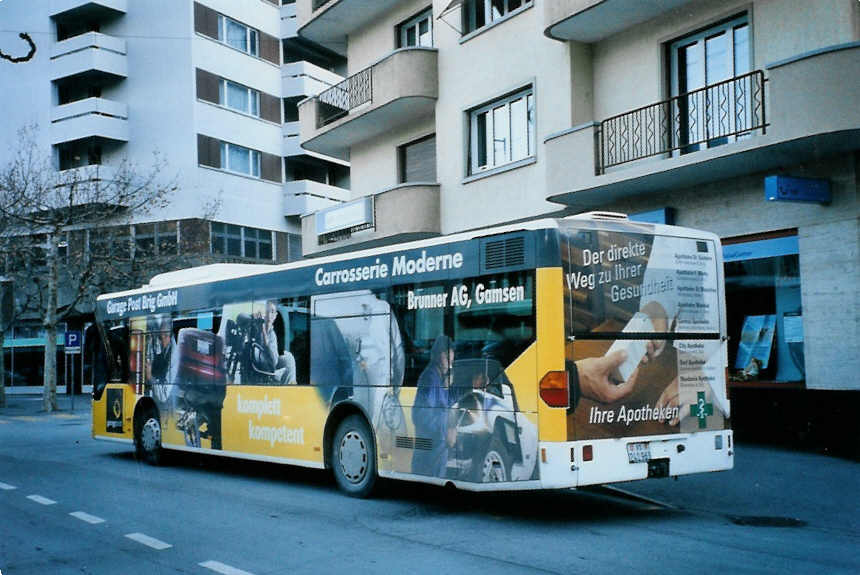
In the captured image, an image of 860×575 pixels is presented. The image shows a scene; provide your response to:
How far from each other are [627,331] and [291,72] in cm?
3759

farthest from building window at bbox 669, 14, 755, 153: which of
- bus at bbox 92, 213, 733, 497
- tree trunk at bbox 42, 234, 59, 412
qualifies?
tree trunk at bbox 42, 234, 59, 412

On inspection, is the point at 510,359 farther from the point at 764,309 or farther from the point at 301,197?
the point at 301,197

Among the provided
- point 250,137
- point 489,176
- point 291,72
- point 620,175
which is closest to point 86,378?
point 250,137

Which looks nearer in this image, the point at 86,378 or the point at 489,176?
the point at 489,176

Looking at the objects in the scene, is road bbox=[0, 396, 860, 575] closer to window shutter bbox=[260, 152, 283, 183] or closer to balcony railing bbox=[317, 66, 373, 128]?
balcony railing bbox=[317, 66, 373, 128]

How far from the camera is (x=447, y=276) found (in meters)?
9.47

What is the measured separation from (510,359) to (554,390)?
1.72ft

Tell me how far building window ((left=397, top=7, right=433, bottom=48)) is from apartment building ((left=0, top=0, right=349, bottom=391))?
1536 cm

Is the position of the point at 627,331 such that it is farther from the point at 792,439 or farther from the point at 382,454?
the point at 792,439

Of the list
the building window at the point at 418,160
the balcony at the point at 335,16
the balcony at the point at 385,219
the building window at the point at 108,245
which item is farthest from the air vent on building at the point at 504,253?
the building window at the point at 108,245

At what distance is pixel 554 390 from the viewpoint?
331 inches

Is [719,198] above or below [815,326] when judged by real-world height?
above

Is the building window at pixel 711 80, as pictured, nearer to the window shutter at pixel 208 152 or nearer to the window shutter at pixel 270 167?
the window shutter at pixel 208 152

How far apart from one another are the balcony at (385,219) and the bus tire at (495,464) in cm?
1183
